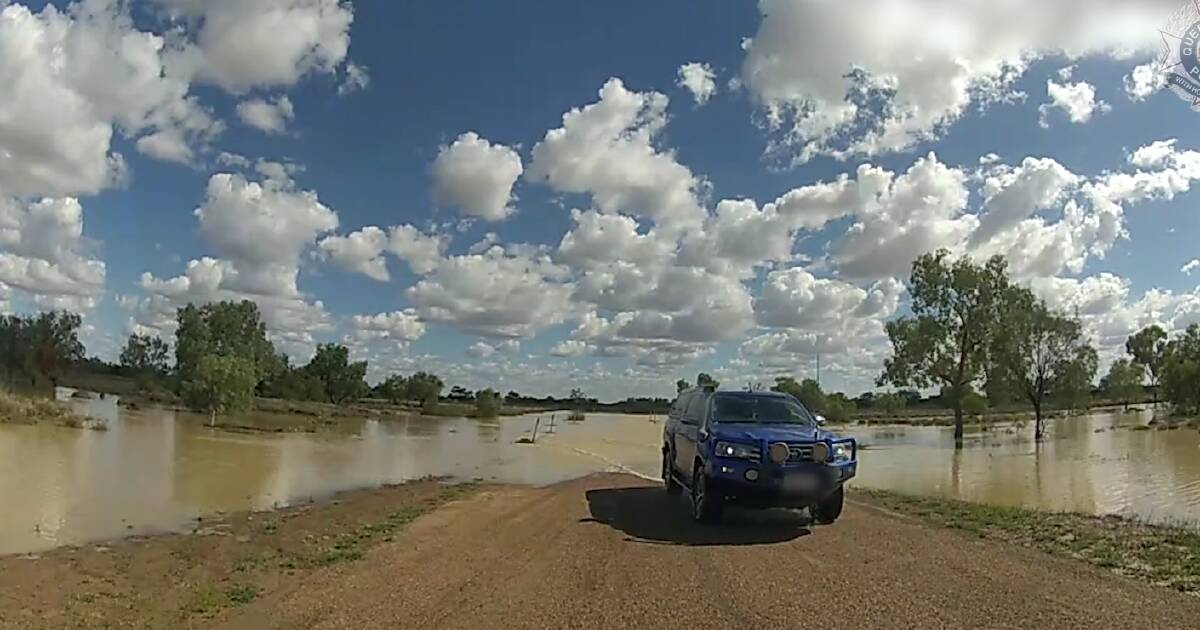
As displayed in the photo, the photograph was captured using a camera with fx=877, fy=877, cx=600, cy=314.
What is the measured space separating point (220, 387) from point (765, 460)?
55.9 m

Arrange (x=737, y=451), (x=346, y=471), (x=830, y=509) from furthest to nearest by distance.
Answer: (x=346, y=471) → (x=830, y=509) → (x=737, y=451)

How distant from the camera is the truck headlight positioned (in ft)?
38.2

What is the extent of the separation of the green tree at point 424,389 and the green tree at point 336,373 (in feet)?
36.1

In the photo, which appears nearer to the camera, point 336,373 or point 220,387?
point 220,387

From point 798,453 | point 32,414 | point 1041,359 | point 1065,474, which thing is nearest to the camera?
point 798,453

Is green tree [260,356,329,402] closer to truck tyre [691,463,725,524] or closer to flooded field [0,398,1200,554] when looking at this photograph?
flooded field [0,398,1200,554]

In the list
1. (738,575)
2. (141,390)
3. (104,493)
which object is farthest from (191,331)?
(738,575)

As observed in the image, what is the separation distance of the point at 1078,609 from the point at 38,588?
9.52 meters

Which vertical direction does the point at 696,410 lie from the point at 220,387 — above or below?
above

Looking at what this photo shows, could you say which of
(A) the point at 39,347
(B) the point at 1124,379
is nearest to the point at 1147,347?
(B) the point at 1124,379

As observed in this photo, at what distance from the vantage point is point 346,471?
91.8 ft

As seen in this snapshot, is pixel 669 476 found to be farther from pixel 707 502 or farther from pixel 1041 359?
pixel 1041 359

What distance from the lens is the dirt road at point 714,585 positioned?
6754mm

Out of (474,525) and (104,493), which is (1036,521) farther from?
(104,493)
